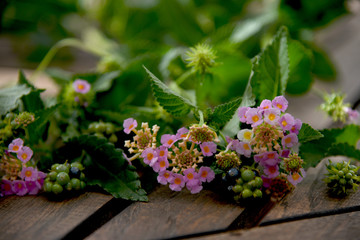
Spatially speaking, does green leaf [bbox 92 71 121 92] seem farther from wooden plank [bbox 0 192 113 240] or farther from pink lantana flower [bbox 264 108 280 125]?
pink lantana flower [bbox 264 108 280 125]

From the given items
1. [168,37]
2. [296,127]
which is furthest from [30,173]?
[168,37]

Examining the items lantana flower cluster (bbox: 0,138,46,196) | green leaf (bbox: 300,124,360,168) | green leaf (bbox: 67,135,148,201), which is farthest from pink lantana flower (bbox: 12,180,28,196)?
green leaf (bbox: 300,124,360,168)

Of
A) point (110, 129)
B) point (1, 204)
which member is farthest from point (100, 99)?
point (1, 204)

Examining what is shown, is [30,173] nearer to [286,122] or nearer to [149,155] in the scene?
[149,155]

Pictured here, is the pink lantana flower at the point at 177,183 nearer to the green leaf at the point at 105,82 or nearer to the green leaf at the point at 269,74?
the green leaf at the point at 269,74

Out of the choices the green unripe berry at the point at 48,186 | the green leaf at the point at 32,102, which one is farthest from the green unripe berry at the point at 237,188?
the green leaf at the point at 32,102

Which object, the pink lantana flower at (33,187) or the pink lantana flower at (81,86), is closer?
the pink lantana flower at (33,187)

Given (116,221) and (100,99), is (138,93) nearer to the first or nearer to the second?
(100,99)
